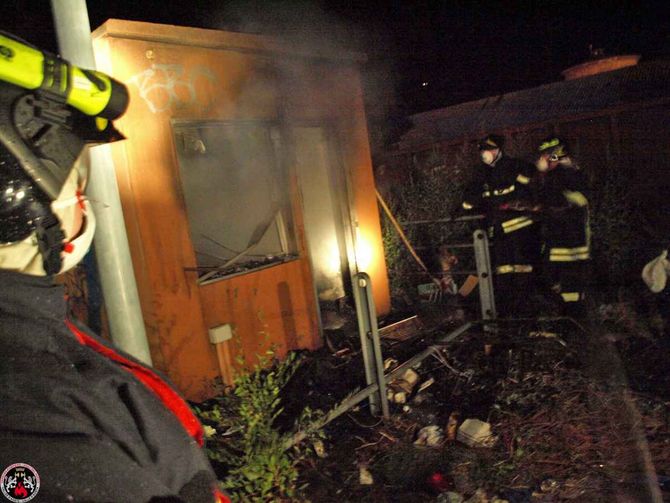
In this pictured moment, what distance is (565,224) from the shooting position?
552 cm

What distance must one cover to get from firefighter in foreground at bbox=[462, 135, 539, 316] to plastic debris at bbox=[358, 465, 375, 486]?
10.6 ft

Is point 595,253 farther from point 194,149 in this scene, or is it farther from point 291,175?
point 194,149

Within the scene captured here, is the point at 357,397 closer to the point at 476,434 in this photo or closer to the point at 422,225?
the point at 476,434

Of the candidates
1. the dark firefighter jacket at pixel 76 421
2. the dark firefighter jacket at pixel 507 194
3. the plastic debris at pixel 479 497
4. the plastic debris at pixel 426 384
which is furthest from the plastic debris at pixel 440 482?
the dark firefighter jacket at pixel 507 194

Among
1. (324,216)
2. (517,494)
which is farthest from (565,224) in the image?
(517,494)

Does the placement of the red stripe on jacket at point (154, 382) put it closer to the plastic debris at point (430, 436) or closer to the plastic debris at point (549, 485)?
the plastic debris at point (549, 485)

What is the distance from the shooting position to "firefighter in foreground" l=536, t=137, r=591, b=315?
548 centimetres

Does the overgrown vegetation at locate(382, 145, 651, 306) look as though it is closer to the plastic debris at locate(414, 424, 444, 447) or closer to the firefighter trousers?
the firefighter trousers

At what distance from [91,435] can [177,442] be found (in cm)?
29

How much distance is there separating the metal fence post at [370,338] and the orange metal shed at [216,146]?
0.78 meters

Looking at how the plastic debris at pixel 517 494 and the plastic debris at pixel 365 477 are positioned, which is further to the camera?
the plastic debris at pixel 365 477

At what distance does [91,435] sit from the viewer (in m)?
1.01

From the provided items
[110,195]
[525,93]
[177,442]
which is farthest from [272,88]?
[525,93]

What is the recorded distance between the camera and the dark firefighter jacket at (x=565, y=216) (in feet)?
18.0
